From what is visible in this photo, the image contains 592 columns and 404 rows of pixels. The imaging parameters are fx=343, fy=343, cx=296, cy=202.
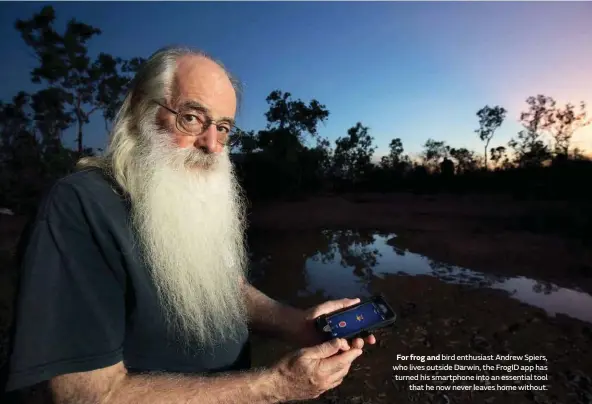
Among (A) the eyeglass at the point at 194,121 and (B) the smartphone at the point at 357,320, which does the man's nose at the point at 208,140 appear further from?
(B) the smartphone at the point at 357,320

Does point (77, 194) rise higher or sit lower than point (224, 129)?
lower

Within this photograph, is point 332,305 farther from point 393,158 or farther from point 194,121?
point 393,158

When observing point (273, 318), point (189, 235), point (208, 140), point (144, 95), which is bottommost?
point (273, 318)

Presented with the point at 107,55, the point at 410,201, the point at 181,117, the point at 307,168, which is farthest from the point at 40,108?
the point at 410,201

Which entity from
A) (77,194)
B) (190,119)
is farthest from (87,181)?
(190,119)

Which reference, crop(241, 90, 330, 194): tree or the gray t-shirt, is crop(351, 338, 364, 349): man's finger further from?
crop(241, 90, 330, 194): tree

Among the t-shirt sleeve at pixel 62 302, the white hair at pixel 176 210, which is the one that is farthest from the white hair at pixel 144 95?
the t-shirt sleeve at pixel 62 302

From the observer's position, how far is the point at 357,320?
1401 mm

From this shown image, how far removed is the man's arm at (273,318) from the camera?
1568 mm

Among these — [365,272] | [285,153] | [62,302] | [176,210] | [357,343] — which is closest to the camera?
[62,302]

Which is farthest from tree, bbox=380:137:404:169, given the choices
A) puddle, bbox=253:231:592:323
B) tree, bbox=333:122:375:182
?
puddle, bbox=253:231:592:323

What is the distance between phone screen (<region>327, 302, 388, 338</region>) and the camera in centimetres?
136

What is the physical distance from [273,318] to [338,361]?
0.54 meters

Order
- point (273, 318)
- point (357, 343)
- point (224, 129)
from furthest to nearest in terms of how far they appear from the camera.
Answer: point (273, 318) → point (224, 129) → point (357, 343)
